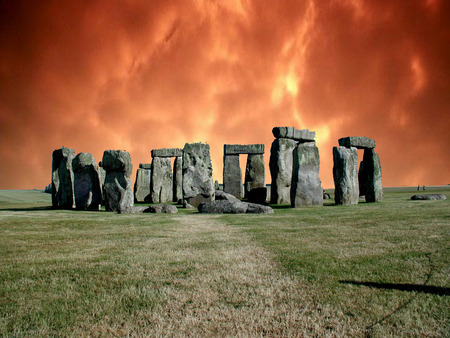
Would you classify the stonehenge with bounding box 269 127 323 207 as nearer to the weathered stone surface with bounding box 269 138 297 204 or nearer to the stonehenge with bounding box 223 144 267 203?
the weathered stone surface with bounding box 269 138 297 204

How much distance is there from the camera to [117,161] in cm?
1148

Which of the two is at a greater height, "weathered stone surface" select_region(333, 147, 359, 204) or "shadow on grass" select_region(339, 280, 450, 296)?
"weathered stone surface" select_region(333, 147, 359, 204)

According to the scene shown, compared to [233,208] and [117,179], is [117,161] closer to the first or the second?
[117,179]

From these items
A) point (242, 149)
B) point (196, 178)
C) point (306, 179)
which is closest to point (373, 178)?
point (306, 179)

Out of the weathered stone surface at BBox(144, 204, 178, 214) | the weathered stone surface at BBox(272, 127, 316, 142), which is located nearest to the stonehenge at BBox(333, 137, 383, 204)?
the weathered stone surface at BBox(272, 127, 316, 142)

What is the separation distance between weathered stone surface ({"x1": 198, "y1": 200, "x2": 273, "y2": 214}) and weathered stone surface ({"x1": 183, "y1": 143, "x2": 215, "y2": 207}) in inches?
122

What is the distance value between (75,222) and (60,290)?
550cm

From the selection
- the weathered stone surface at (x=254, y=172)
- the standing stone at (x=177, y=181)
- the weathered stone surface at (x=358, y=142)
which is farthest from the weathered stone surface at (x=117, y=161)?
the weathered stone surface at (x=254, y=172)

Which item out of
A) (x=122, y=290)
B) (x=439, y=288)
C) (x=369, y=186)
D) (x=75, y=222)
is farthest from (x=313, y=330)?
(x=369, y=186)

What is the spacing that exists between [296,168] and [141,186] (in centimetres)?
1208

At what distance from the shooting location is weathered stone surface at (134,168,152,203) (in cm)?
2108

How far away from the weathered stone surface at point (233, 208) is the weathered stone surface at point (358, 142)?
6023 mm

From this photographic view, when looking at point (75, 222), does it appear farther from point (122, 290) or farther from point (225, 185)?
point (225, 185)

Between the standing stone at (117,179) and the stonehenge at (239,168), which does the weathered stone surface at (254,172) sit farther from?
the standing stone at (117,179)
